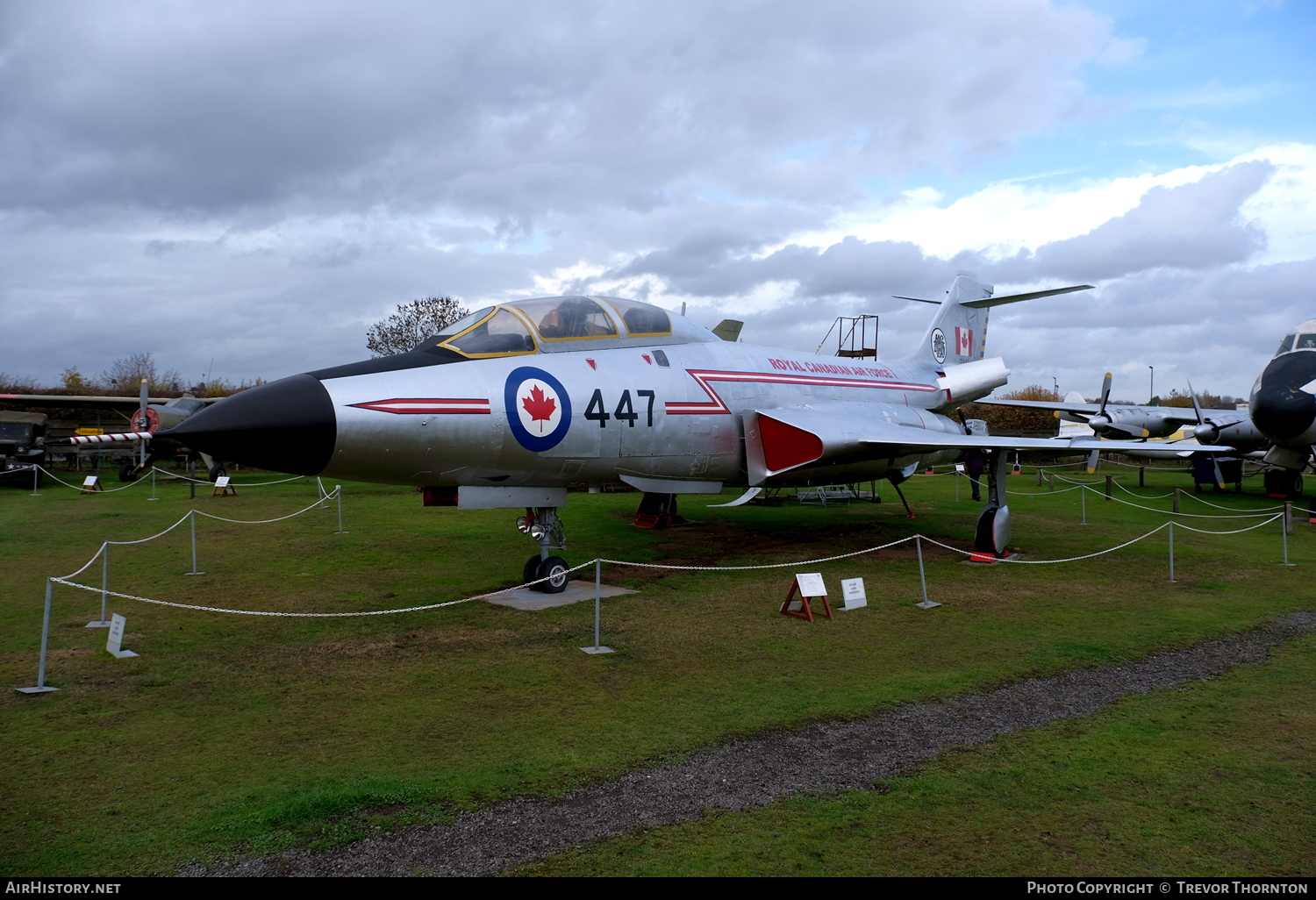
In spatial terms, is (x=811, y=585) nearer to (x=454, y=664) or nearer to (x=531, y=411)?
(x=531, y=411)

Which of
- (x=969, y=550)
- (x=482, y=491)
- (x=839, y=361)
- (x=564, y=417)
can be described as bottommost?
(x=969, y=550)

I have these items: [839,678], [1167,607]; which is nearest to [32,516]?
[839,678]

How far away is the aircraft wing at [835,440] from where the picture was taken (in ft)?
32.5

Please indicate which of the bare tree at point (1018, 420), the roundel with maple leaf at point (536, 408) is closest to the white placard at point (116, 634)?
the roundel with maple leaf at point (536, 408)

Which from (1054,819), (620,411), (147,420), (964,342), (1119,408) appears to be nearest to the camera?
(1054,819)

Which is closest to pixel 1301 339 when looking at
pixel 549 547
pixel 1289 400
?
pixel 1289 400

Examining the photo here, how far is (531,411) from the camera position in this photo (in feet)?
25.7

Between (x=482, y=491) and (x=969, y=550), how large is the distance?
790 centimetres

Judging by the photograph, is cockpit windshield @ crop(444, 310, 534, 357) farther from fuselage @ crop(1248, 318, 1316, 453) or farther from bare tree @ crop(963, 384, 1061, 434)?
bare tree @ crop(963, 384, 1061, 434)

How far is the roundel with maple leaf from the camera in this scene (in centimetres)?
776

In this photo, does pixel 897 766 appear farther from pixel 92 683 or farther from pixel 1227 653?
pixel 92 683

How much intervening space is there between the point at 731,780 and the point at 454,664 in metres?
3.02

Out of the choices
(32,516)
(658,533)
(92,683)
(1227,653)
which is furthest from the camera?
(32,516)
